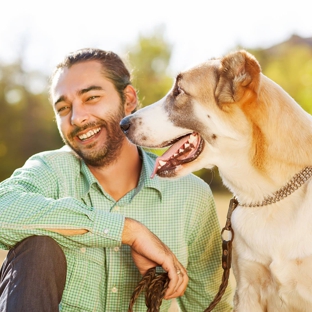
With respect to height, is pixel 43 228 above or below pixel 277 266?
above

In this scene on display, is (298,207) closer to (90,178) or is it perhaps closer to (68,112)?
(90,178)

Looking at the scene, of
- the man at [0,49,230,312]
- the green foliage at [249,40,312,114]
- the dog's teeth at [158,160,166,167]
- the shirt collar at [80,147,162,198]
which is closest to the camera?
the man at [0,49,230,312]

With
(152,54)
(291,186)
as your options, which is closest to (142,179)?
(291,186)

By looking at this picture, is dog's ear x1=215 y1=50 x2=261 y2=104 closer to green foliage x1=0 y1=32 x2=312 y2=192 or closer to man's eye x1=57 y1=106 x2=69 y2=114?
man's eye x1=57 y1=106 x2=69 y2=114

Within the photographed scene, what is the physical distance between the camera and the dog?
2.55m

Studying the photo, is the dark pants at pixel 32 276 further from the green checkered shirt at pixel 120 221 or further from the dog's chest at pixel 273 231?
the dog's chest at pixel 273 231

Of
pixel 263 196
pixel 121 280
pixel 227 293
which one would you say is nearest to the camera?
pixel 263 196

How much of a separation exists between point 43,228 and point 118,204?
25.3 inches

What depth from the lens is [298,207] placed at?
8.52ft

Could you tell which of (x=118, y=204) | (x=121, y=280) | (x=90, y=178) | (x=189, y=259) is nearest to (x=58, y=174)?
(x=90, y=178)

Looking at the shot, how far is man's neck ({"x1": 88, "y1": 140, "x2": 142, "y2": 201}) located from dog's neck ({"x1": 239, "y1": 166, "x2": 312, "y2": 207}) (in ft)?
Answer: 3.02

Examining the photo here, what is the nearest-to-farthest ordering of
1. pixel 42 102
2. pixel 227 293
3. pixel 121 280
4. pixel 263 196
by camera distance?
pixel 263 196
pixel 121 280
pixel 227 293
pixel 42 102

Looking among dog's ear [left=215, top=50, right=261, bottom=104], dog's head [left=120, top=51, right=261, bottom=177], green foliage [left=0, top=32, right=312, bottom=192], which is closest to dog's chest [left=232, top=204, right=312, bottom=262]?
dog's head [left=120, top=51, right=261, bottom=177]

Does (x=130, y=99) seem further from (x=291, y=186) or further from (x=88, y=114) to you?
(x=291, y=186)
